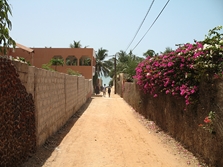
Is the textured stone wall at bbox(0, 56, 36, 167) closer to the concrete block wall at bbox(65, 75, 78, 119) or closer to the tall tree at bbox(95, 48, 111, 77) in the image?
the concrete block wall at bbox(65, 75, 78, 119)

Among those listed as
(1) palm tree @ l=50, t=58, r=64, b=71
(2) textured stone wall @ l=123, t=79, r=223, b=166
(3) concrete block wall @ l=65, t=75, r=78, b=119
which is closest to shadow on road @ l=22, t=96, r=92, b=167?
(3) concrete block wall @ l=65, t=75, r=78, b=119

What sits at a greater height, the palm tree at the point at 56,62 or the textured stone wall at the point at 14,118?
the palm tree at the point at 56,62

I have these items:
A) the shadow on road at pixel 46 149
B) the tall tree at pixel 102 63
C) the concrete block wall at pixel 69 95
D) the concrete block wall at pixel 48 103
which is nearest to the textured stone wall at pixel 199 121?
the shadow on road at pixel 46 149

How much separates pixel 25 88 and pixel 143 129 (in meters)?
5.68

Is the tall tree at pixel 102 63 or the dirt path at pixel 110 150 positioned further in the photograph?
the tall tree at pixel 102 63

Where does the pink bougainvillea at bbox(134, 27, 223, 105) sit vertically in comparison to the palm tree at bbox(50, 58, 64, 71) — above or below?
below

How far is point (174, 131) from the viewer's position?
7.50 m

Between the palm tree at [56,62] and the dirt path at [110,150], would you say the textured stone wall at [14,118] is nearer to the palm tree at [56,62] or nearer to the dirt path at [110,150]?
the dirt path at [110,150]

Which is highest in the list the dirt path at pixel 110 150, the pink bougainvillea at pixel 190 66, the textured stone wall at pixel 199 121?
the pink bougainvillea at pixel 190 66

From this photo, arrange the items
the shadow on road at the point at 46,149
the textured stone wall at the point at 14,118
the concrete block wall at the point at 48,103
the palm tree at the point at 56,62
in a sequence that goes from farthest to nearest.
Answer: the palm tree at the point at 56,62 → the concrete block wall at the point at 48,103 → the shadow on road at the point at 46,149 → the textured stone wall at the point at 14,118

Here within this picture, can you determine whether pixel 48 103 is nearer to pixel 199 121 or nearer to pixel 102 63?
pixel 199 121

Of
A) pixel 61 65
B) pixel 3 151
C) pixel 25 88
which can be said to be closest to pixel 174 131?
pixel 25 88

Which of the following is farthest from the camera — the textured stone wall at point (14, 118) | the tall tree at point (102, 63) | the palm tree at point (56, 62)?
the tall tree at point (102, 63)

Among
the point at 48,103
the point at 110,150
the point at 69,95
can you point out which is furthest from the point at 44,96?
the point at 69,95
